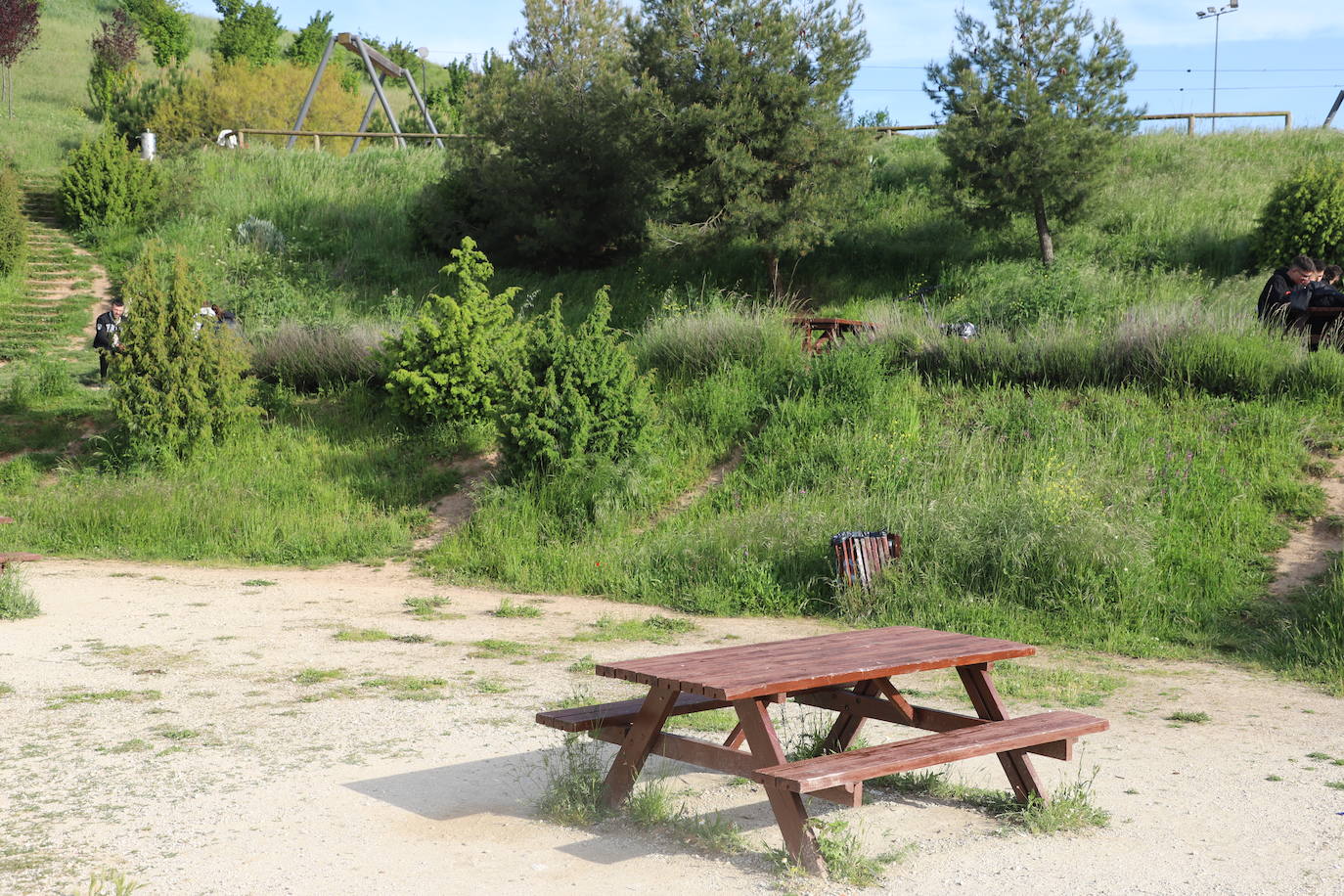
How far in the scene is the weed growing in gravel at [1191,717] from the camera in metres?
6.10

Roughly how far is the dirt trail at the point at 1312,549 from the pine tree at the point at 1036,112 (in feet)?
31.5

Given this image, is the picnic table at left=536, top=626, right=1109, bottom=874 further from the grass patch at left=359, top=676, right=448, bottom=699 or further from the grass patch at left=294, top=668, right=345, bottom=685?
the grass patch at left=294, top=668, right=345, bottom=685

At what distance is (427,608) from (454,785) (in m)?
4.48

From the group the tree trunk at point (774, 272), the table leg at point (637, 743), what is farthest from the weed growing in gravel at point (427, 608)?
the tree trunk at point (774, 272)

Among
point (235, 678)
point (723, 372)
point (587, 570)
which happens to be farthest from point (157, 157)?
point (235, 678)

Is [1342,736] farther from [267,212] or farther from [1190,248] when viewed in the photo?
[267,212]

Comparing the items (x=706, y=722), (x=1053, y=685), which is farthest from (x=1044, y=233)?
(x=706, y=722)

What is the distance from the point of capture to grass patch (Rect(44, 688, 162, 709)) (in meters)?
6.02

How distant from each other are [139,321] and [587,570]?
6668 mm

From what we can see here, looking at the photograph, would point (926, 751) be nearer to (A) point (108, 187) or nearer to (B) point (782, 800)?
(B) point (782, 800)

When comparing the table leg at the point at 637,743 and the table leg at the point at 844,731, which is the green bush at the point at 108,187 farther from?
the table leg at the point at 637,743

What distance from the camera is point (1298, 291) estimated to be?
1198 centimetres

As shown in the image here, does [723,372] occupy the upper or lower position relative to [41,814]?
upper

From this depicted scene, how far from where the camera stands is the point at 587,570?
10.1m
